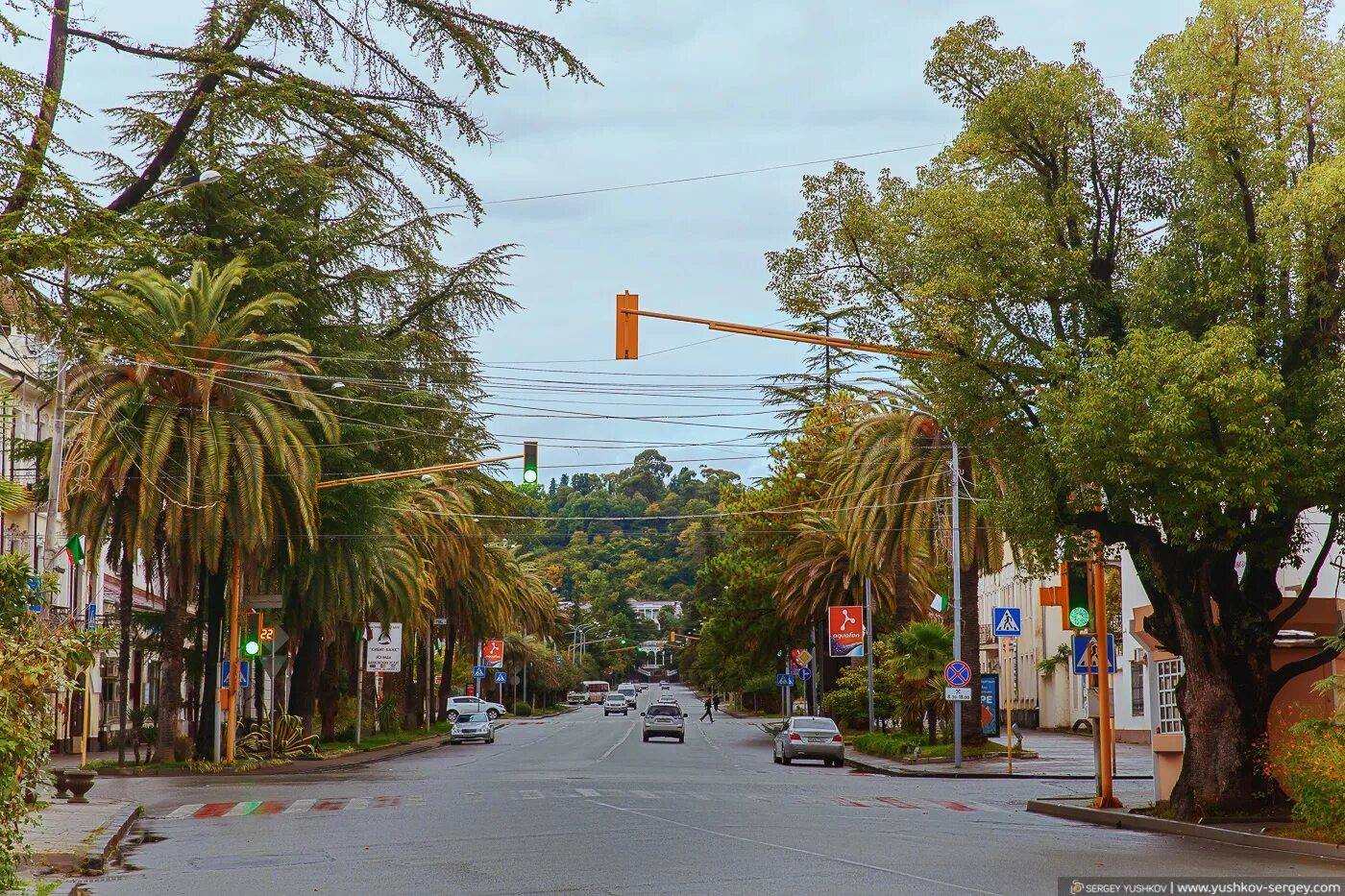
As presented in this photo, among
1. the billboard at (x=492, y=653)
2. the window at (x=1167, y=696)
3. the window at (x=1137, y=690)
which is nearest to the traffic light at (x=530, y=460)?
the window at (x=1167, y=696)

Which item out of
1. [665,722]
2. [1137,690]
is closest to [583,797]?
[1137,690]

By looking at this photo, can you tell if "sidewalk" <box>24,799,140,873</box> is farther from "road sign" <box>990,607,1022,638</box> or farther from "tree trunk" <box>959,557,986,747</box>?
"tree trunk" <box>959,557,986,747</box>

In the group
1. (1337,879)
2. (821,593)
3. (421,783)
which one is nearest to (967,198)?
(1337,879)

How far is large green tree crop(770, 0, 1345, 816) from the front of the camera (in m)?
18.8

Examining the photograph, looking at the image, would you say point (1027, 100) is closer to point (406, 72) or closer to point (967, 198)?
point (967, 198)

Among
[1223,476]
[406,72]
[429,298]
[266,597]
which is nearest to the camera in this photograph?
[406,72]

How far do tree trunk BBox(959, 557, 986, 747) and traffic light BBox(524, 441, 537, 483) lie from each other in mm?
16180

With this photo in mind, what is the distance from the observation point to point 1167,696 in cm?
2602

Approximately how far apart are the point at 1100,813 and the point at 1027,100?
11.0 metres

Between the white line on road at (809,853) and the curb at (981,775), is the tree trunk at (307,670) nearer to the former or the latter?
the curb at (981,775)

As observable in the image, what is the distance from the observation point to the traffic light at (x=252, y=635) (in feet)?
128

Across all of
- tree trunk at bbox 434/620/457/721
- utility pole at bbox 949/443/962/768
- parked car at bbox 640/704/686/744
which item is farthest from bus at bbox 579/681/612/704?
utility pole at bbox 949/443/962/768

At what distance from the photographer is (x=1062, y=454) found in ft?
66.0

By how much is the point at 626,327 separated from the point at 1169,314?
7856 millimetres
